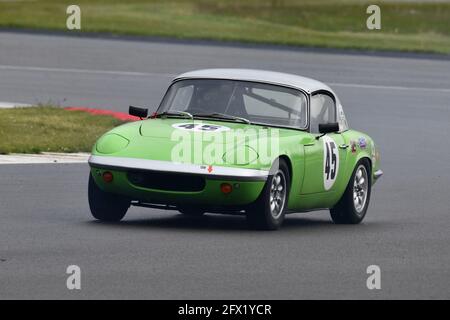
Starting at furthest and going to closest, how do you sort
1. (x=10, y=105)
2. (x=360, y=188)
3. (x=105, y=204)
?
(x=10, y=105)
(x=360, y=188)
(x=105, y=204)

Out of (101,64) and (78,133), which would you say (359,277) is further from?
(101,64)

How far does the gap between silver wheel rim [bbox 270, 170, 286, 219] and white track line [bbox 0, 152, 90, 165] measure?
613 cm

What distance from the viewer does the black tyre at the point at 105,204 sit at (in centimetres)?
1172

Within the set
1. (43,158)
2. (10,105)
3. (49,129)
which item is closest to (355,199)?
(43,158)

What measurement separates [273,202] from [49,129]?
9.39 m

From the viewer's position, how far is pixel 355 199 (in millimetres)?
13391

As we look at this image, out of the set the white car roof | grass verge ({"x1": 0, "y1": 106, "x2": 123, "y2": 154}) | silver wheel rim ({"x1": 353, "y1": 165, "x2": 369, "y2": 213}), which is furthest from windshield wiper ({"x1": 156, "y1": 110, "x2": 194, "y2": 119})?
grass verge ({"x1": 0, "y1": 106, "x2": 123, "y2": 154})

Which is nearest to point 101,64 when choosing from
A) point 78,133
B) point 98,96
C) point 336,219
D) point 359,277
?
point 98,96

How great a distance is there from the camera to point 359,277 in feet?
30.7

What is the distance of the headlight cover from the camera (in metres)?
11.6

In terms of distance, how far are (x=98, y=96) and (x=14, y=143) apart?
28.9 feet

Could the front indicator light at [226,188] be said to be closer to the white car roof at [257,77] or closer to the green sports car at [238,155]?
the green sports car at [238,155]

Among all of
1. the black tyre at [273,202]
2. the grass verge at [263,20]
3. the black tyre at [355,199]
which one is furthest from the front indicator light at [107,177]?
the grass verge at [263,20]

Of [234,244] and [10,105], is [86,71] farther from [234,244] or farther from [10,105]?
[234,244]
